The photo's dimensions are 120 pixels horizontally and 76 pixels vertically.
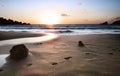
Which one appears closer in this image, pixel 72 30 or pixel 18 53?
pixel 18 53

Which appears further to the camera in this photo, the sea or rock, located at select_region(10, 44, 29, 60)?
the sea

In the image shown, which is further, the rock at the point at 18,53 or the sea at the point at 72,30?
the sea at the point at 72,30

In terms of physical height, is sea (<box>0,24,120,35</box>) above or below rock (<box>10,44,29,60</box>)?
below

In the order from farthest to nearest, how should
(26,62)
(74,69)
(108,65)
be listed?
(26,62), (108,65), (74,69)

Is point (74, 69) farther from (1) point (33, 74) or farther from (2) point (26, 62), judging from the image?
(2) point (26, 62)

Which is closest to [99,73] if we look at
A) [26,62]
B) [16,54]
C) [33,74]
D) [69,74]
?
[69,74]

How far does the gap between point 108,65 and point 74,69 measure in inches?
48.2

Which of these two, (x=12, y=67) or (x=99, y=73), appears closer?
(x=99, y=73)

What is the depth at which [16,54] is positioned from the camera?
6.84 m

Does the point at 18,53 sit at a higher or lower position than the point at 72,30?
higher

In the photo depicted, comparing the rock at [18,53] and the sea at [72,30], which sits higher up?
the rock at [18,53]

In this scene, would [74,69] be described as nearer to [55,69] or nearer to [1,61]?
[55,69]

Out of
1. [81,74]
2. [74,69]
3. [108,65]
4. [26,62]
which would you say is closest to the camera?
[81,74]

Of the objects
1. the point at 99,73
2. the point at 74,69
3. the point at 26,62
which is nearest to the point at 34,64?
the point at 26,62
